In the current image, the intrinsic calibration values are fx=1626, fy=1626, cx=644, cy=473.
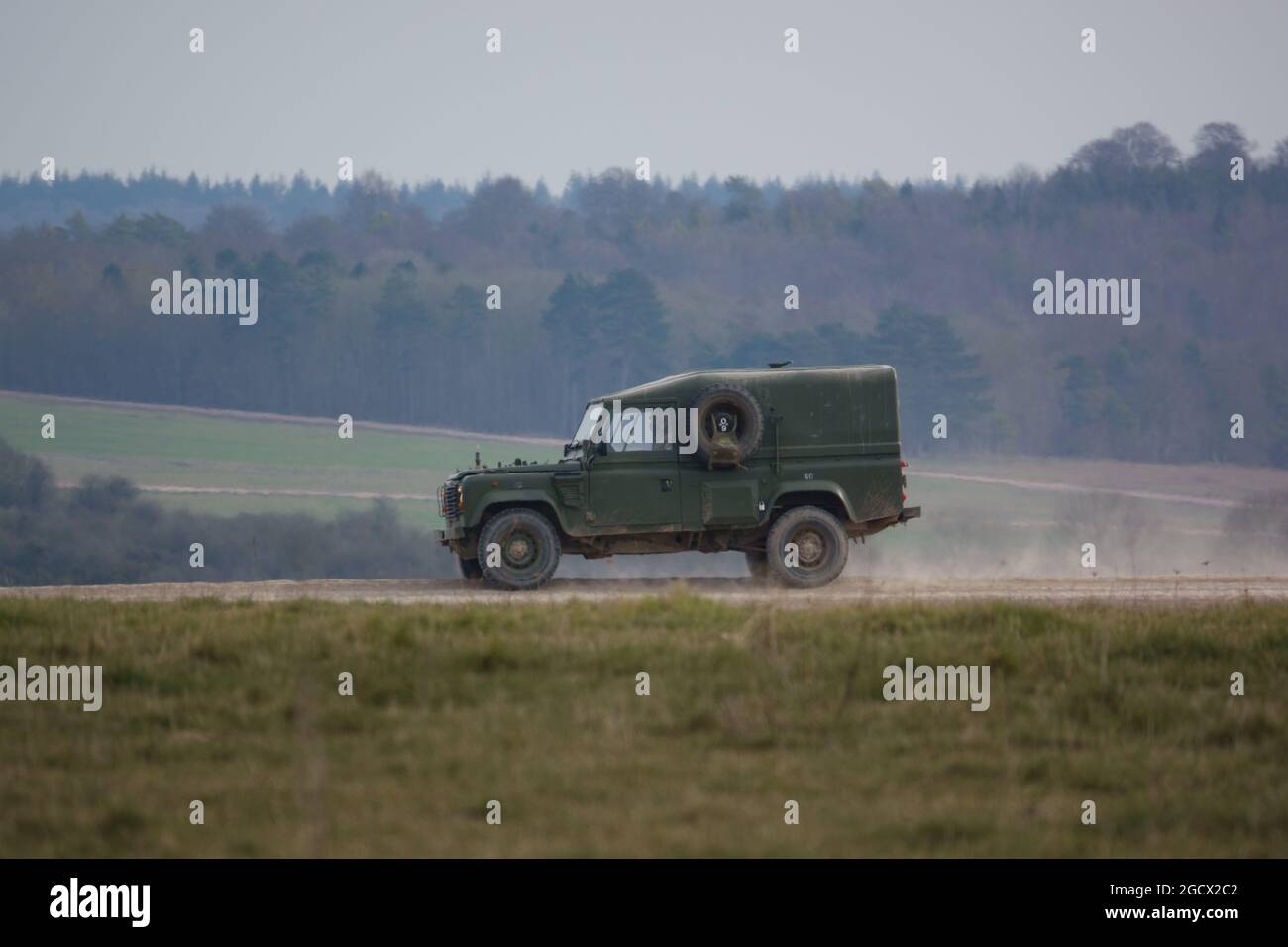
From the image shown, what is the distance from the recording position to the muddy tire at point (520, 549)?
62.2ft

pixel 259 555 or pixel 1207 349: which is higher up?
pixel 1207 349

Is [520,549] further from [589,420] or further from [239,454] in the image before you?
[239,454]

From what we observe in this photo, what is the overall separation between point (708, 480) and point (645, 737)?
8.88 meters

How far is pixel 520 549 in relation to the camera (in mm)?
19062

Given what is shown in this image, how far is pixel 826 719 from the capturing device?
417 inches

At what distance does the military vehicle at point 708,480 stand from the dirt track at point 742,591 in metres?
0.55

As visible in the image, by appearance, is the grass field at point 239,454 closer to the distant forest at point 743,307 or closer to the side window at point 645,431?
the distant forest at point 743,307

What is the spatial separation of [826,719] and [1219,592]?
988 cm

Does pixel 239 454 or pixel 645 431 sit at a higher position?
pixel 239 454

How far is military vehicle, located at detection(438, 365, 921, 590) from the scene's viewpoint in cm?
1884
